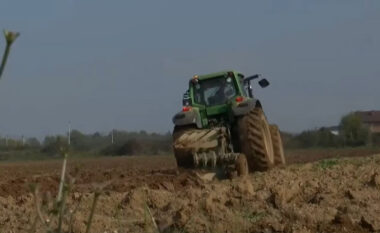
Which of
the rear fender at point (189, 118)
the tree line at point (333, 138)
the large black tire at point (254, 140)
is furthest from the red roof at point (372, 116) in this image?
the large black tire at point (254, 140)

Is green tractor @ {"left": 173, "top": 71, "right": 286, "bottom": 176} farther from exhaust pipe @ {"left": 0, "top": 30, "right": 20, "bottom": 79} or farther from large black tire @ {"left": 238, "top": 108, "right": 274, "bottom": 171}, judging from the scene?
exhaust pipe @ {"left": 0, "top": 30, "right": 20, "bottom": 79}

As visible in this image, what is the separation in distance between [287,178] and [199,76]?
425cm

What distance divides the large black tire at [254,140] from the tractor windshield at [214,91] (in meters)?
0.99

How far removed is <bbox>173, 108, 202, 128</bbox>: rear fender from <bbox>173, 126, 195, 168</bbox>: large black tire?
0.15m

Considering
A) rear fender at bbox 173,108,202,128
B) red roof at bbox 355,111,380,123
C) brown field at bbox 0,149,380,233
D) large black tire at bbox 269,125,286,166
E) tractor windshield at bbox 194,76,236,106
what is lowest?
brown field at bbox 0,149,380,233

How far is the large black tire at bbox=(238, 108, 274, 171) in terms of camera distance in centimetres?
1381

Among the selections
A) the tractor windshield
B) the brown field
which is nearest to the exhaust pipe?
the brown field

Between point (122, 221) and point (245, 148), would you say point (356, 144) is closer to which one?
point (245, 148)

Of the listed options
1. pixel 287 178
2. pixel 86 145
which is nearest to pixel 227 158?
pixel 287 178

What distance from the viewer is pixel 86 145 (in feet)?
178

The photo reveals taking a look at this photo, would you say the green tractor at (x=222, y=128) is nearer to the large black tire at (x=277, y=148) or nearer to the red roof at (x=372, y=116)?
the large black tire at (x=277, y=148)

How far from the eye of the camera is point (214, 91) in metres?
15.4

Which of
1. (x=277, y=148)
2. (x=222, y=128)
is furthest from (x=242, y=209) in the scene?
(x=277, y=148)

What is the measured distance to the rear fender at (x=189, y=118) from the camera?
47.5ft
